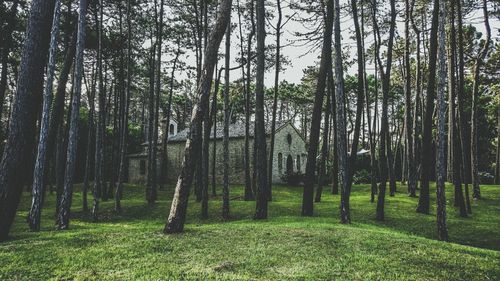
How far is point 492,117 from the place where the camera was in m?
27.4

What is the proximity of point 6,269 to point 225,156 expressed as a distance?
10.1m

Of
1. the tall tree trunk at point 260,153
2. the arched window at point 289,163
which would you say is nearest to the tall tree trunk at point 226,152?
the tall tree trunk at point 260,153

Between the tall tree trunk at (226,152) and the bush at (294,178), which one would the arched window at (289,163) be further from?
the tall tree trunk at (226,152)

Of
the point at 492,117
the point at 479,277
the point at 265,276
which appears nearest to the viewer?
the point at 265,276

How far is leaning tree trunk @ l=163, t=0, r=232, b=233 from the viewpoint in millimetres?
7180

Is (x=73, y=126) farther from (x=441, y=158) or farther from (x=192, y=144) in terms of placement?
(x=441, y=158)

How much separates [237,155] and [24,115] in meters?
23.8

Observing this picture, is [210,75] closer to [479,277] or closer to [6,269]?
[6,269]

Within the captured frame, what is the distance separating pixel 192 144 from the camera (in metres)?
7.36

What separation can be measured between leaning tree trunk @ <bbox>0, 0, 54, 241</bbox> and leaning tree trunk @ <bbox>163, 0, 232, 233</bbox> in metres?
3.22

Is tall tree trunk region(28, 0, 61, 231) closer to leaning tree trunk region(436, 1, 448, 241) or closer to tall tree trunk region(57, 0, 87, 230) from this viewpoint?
tall tree trunk region(57, 0, 87, 230)

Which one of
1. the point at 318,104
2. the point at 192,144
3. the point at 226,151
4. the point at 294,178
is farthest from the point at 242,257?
the point at 294,178

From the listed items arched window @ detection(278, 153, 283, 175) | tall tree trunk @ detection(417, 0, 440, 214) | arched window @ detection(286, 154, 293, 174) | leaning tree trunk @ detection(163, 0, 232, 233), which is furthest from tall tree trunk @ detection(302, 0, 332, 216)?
arched window @ detection(286, 154, 293, 174)

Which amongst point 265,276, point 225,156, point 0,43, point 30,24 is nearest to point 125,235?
point 265,276
